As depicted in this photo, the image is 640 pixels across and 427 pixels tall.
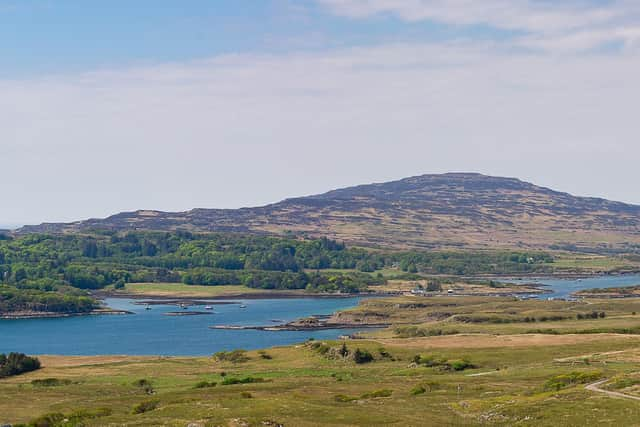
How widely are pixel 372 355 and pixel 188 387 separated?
116 ft

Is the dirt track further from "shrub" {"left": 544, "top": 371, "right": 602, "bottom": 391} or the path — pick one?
the path

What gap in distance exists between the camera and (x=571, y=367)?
301ft

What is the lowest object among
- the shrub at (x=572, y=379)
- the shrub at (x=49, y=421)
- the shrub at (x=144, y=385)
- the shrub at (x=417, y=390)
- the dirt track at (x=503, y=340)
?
the shrub at (x=144, y=385)

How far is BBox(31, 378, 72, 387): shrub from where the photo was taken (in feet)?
331

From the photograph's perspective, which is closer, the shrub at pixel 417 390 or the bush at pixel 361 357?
the shrub at pixel 417 390

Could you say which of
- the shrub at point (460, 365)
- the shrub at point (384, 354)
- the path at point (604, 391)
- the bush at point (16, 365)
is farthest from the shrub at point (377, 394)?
the bush at point (16, 365)

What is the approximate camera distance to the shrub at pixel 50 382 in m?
101

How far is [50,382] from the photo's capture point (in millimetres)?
102375

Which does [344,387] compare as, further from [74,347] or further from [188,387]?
[74,347]

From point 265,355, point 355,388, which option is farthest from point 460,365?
point 265,355

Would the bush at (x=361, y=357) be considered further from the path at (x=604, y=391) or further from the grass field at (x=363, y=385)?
the path at (x=604, y=391)

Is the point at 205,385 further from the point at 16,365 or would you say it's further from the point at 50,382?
the point at 16,365

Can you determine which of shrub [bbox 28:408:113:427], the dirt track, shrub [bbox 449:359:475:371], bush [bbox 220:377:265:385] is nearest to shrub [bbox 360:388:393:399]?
shrub [bbox 28:408:113:427]

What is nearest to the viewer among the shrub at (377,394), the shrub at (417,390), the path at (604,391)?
the path at (604,391)
